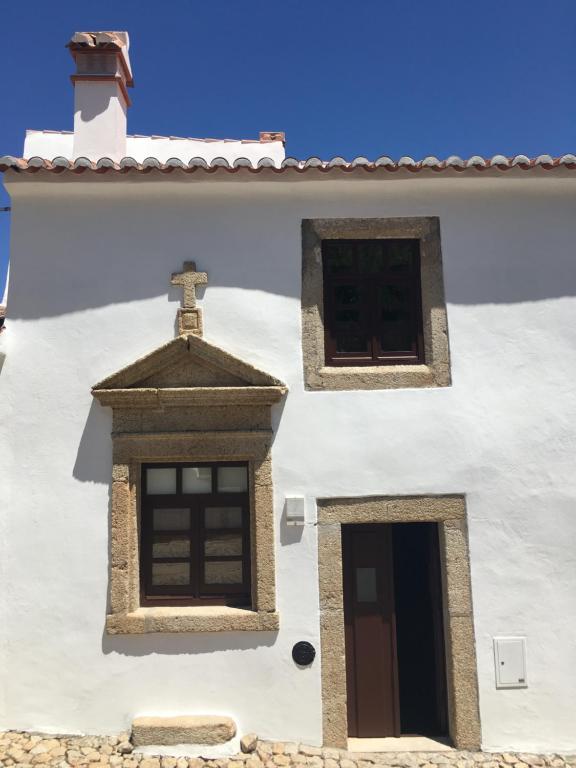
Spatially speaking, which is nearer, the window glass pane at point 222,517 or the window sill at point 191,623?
the window sill at point 191,623

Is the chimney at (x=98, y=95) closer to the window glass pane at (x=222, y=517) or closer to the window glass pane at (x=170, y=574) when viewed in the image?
the window glass pane at (x=222, y=517)

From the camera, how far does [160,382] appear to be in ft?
16.1

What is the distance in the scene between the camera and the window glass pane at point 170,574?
4.91m

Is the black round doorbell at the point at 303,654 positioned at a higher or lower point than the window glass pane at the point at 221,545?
lower

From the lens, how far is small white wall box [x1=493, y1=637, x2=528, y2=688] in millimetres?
4723

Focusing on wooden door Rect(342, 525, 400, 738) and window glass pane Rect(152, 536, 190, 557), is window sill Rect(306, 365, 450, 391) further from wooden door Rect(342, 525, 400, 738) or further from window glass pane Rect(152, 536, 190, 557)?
window glass pane Rect(152, 536, 190, 557)

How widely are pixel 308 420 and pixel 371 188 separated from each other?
1975 mm

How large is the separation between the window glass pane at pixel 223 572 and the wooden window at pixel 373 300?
1.84m

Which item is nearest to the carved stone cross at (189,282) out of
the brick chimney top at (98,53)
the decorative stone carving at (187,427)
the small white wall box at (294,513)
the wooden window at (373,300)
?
the decorative stone carving at (187,427)

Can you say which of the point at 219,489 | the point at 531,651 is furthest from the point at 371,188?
the point at 531,651

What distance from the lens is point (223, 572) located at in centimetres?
493

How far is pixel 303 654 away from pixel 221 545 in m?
1.02

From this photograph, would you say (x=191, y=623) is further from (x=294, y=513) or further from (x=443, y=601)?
(x=443, y=601)

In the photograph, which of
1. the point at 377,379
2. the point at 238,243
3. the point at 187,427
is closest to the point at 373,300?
the point at 377,379
